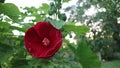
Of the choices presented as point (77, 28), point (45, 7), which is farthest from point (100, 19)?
point (77, 28)

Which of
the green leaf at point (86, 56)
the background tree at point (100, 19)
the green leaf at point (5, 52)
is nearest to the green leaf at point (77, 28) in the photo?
the green leaf at point (86, 56)

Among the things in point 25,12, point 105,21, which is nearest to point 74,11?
point 105,21

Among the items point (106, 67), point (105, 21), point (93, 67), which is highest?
point (93, 67)

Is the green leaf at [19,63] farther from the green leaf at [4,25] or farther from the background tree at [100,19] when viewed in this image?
the background tree at [100,19]

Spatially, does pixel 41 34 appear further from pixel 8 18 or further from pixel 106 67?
pixel 106 67

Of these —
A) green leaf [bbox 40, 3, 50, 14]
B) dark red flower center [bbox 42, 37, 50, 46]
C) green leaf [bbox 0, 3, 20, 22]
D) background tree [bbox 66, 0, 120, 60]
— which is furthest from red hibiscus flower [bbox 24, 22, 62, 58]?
background tree [bbox 66, 0, 120, 60]

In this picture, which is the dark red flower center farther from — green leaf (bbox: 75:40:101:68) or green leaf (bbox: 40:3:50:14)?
green leaf (bbox: 40:3:50:14)
